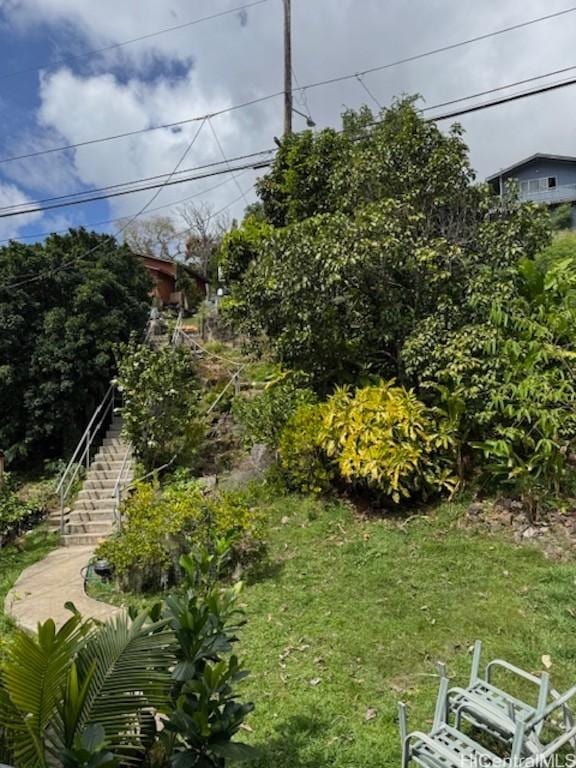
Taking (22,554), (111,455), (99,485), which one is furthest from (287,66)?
(22,554)

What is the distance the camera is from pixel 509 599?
172 inches

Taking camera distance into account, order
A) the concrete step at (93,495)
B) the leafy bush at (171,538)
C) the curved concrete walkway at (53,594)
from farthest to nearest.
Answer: the concrete step at (93,495)
the leafy bush at (171,538)
the curved concrete walkway at (53,594)

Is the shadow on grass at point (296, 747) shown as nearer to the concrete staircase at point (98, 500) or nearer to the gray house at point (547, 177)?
the concrete staircase at point (98, 500)

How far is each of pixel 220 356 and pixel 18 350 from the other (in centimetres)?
457

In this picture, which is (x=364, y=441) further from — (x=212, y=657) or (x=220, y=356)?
(x=220, y=356)

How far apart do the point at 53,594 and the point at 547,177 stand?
98.4 ft

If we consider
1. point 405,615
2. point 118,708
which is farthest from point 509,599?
point 118,708

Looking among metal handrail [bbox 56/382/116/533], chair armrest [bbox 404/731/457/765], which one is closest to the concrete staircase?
metal handrail [bbox 56/382/116/533]

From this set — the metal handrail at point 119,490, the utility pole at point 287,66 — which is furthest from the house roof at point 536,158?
the metal handrail at point 119,490

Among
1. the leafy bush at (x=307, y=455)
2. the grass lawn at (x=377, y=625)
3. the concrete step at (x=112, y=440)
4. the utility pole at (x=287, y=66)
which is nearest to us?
the grass lawn at (x=377, y=625)

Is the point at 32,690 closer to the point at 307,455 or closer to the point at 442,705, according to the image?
the point at 442,705

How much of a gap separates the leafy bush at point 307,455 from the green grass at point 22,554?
376 centimetres

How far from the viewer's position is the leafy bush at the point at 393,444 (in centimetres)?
618

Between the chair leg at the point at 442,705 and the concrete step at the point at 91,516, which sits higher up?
the chair leg at the point at 442,705
